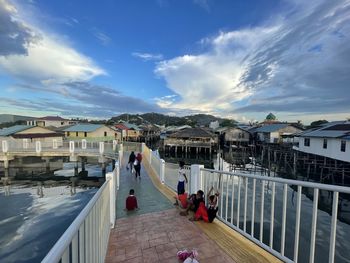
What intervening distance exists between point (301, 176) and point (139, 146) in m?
19.1

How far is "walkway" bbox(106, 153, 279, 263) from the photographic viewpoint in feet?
11.0

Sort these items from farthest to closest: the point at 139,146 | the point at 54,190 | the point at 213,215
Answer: the point at 139,146
the point at 54,190
the point at 213,215

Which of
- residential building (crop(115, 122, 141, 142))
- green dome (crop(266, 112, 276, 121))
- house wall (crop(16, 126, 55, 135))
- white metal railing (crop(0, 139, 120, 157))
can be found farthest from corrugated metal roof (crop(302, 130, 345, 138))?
green dome (crop(266, 112, 276, 121))

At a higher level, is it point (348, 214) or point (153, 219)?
point (153, 219)

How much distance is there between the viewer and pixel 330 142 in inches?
896

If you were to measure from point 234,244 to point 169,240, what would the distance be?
46.2 inches

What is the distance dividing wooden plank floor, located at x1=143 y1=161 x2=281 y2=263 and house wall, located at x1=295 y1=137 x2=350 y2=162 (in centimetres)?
2209

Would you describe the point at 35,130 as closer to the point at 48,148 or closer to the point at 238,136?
the point at 48,148

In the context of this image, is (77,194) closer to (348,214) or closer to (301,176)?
(348,214)

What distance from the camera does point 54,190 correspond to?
57.9ft

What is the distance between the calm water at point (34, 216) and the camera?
849 cm

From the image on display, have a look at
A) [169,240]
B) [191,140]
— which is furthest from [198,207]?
[191,140]

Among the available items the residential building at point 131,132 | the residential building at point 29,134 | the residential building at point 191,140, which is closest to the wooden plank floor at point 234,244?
the residential building at point 29,134

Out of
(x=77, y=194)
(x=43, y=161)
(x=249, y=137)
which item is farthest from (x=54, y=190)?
(x=249, y=137)
